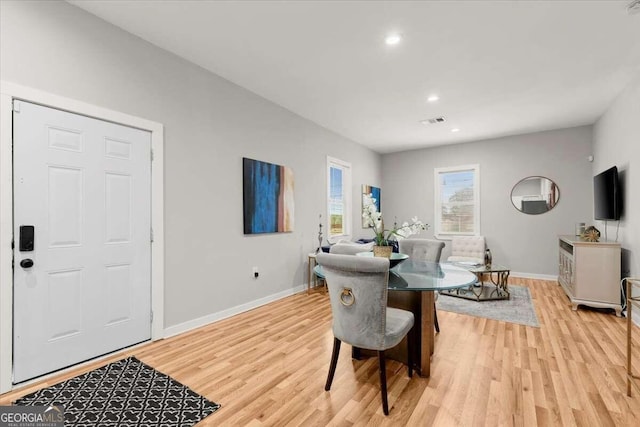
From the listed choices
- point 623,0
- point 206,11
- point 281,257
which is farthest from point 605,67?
point 281,257

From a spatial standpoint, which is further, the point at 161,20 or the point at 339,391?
the point at 161,20

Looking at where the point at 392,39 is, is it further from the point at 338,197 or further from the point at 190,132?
the point at 338,197

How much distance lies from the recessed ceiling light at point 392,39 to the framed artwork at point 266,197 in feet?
6.90

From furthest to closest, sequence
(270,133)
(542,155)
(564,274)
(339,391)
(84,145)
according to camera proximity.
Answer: (542,155) → (564,274) → (270,133) → (84,145) → (339,391)

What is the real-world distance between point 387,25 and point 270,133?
85.3 inches

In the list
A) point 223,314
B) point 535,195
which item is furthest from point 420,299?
point 535,195

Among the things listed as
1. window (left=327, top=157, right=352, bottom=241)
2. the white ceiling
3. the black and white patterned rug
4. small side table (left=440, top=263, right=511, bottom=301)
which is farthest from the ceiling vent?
the black and white patterned rug

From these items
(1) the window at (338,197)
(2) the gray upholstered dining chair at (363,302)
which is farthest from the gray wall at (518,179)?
(2) the gray upholstered dining chair at (363,302)

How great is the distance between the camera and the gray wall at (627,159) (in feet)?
11.1

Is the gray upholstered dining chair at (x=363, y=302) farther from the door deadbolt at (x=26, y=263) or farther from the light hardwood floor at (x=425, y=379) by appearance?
the door deadbolt at (x=26, y=263)

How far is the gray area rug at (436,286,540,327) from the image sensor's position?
137 inches

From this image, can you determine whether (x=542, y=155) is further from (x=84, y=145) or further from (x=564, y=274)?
(x=84, y=145)

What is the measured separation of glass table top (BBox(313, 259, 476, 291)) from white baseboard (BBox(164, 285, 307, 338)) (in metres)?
1.69

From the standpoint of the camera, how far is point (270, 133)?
4.23 meters
